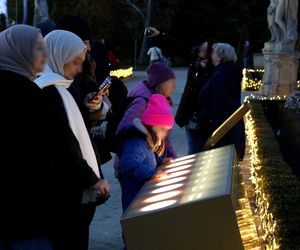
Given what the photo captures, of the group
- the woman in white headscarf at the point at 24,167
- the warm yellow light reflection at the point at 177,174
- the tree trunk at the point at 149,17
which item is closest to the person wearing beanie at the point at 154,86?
the warm yellow light reflection at the point at 177,174

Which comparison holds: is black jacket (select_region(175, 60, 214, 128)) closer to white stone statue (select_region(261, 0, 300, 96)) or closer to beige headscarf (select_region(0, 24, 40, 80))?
beige headscarf (select_region(0, 24, 40, 80))

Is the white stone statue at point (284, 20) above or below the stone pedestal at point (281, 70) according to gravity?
above

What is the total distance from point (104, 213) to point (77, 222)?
250 cm

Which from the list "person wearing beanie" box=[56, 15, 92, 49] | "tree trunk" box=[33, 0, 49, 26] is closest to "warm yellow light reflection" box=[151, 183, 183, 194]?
"person wearing beanie" box=[56, 15, 92, 49]

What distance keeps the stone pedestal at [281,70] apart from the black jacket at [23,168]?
14640 millimetres

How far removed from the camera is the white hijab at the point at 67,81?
2.93 metres

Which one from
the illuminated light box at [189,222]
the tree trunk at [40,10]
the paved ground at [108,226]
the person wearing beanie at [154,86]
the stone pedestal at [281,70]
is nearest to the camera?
the illuminated light box at [189,222]

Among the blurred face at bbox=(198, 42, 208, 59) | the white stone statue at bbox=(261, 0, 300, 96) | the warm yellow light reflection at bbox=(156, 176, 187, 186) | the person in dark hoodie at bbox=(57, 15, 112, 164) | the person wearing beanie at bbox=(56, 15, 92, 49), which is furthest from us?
the white stone statue at bbox=(261, 0, 300, 96)

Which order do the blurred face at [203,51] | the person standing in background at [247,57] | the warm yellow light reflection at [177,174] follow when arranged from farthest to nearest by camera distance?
the person standing in background at [247,57] → the blurred face at [203,51] → the warm yellow light reflection at [177,174]

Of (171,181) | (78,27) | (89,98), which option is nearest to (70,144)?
(171,181)

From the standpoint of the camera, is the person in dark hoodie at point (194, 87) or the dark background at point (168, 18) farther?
the dark background at point (168, 18)

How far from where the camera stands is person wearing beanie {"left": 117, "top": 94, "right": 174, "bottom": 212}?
3775 millimetres

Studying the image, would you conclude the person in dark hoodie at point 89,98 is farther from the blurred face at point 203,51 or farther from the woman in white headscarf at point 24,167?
the blurred face at point 203,51

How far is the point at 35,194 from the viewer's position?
94.3 inches
